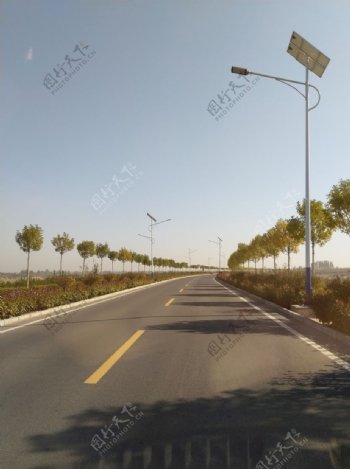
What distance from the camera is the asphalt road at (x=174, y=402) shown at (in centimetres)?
347

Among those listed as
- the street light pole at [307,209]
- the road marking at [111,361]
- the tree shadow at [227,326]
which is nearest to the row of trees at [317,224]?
the street light pole at [307,209]

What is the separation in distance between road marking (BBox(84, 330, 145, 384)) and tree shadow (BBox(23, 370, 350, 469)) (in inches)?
47.2

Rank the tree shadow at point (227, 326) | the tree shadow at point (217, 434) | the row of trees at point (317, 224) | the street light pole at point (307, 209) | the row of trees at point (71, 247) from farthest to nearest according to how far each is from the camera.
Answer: the row of trees at point (71, 247) < the row of trees at point (317, 224) < the street light pole at point (307, 209) < the tree shadow at point (227, 326) < the tree shadow at point (217, 434)

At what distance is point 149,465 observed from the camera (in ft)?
10.7

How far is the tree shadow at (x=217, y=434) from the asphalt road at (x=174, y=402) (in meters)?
0.01

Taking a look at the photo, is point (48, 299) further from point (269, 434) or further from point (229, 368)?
point (269, 434)

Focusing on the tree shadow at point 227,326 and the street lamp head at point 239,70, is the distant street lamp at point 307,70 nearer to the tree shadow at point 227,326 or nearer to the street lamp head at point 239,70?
the street lamp head at point 239,70

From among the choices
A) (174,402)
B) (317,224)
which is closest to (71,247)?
(317,224)

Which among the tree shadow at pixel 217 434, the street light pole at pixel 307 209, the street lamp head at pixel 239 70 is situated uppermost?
the street lamp head at pixel 239 70

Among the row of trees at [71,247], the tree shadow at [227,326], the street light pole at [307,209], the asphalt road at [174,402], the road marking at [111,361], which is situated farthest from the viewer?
the row of trees at [71,247]

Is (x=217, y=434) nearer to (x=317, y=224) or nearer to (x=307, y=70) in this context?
(x=307, y=70)

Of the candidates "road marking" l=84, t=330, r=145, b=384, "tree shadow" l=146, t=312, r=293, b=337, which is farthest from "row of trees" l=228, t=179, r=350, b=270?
"road marking" l=84, t=330, r=145, b=384

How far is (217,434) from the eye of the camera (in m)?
3.84

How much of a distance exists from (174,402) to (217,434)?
970 millimetres
